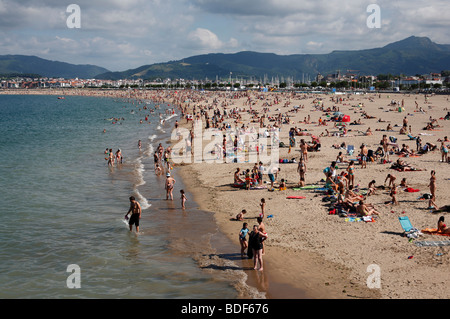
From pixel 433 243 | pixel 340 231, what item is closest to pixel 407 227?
pixel 433 243

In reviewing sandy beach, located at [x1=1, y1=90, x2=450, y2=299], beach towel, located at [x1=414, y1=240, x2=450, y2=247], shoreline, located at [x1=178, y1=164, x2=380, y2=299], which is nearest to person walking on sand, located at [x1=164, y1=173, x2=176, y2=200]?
sandy beach, located at [x1=1, y1=90, x2=450, y2=299]

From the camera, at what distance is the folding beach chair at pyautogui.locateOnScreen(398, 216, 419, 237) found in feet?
36.0

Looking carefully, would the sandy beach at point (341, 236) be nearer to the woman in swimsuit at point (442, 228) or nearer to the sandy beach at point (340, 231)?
the sandy beach at point (340, 231)

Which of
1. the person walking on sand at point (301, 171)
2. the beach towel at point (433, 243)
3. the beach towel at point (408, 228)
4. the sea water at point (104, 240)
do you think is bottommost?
the sea water at point (104, 240)

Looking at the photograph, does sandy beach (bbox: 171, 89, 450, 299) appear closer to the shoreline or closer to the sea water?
the shoreline

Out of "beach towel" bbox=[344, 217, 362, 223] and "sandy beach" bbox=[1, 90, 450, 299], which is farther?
"beach towel" bbox=[344, 217, 362, 223]

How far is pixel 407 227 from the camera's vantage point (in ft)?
36.8

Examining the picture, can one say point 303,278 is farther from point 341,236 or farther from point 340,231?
point 340,231

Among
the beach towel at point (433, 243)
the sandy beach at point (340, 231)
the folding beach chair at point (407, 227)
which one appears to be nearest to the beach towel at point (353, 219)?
the sandy beach at point (340, 231)

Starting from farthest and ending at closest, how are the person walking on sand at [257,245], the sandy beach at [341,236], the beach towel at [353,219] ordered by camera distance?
1. the beach towel at [353,219]
2. the person walking on sand at [257,245]
3. the sandy beach at [341,236]

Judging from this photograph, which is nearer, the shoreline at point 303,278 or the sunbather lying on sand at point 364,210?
the shoreline at point 303,278

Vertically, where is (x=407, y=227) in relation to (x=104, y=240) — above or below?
above

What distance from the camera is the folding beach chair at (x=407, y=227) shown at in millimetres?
10961
